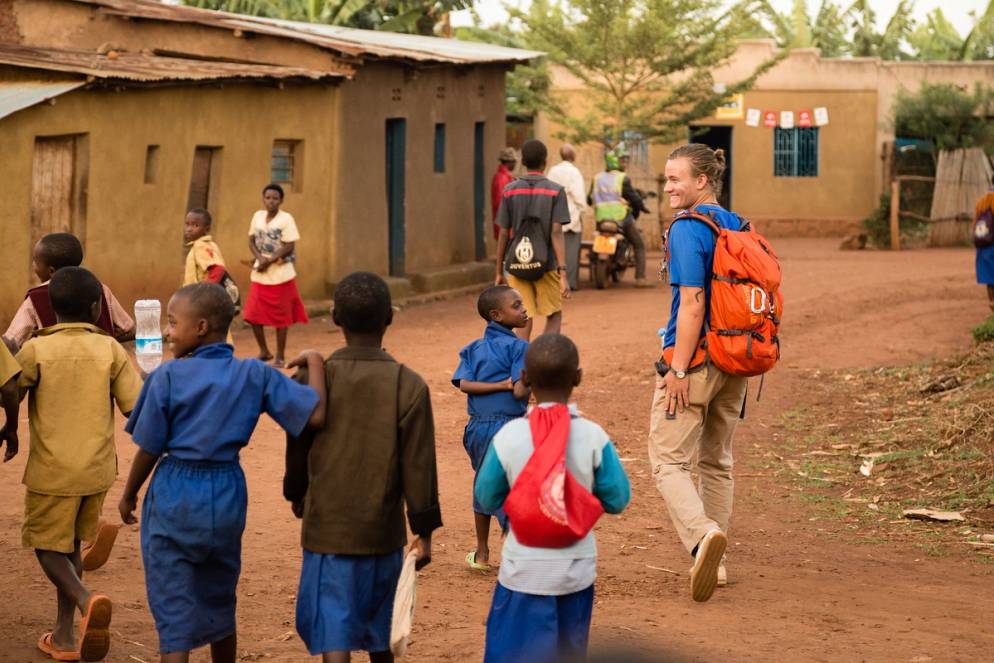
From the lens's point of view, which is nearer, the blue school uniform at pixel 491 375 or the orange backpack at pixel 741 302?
the orange backpack at pixel 741 302

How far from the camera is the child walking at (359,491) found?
15.1 feet

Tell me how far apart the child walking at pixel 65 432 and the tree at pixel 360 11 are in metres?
21.8

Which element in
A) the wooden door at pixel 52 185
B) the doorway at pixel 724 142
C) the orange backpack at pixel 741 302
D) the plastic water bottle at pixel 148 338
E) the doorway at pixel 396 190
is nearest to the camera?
the orange backpack at pixel 741 302

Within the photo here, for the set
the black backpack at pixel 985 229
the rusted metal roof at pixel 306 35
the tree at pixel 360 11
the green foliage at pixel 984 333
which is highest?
the tree at pixel 360 11

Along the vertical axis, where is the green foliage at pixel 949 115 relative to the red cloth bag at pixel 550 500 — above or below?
above

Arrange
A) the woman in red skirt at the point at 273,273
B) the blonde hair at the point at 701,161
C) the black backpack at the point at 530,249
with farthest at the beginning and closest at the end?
the woman in red skirt at the point at 273,273
the black backpack at the point at 530,249
the blonde hair at the point at 701,161

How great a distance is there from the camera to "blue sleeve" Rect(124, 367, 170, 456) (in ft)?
15.1

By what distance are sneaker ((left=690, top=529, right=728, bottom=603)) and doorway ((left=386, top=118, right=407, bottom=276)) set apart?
46.3 feet

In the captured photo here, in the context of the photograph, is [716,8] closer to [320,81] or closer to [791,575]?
[320,81]

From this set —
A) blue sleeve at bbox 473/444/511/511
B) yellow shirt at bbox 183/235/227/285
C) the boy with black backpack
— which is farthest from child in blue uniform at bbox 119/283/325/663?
the boy with black backpack

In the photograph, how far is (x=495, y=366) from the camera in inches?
249

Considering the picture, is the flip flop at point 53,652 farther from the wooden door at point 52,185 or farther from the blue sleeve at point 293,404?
the wooden door at point 52,185

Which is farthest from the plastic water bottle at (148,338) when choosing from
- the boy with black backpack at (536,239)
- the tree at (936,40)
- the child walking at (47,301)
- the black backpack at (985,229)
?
the tree at (936,40)

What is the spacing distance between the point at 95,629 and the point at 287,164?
13.0 metres
